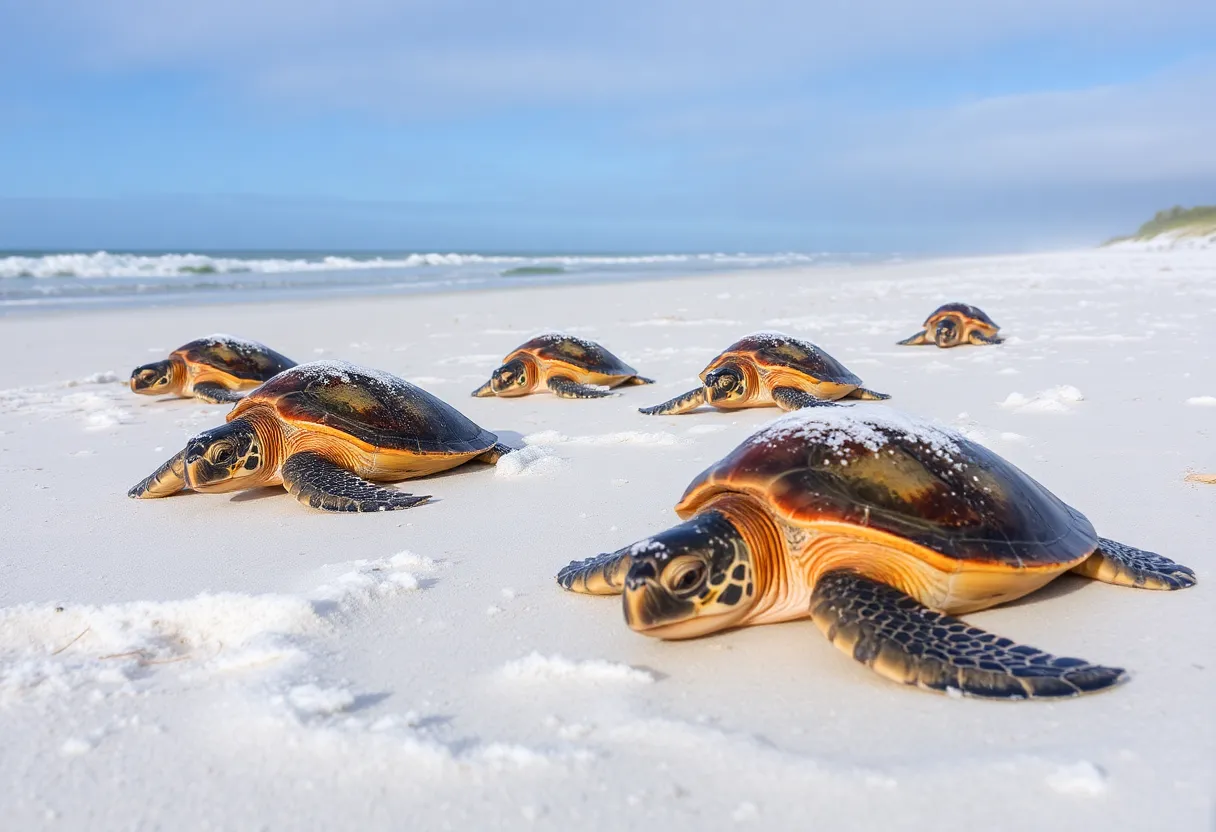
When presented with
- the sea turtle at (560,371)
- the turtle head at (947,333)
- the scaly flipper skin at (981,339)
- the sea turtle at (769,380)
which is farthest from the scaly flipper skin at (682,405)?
the scaly flipper skin at (981,339)

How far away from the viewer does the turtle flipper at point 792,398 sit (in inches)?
263

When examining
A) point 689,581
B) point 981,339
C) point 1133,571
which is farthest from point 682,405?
point 981,339

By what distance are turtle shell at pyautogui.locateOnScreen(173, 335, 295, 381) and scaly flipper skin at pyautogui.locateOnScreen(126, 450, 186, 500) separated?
4.13m

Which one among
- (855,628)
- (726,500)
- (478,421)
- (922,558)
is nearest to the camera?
(855,628)

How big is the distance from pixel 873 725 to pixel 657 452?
11.0 feet

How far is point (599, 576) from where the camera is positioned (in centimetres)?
298

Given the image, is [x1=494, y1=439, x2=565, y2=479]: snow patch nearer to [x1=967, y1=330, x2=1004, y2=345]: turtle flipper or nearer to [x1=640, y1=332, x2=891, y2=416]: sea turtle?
[x1=640, y1=332, x2=891, y2=416]: sea turtle

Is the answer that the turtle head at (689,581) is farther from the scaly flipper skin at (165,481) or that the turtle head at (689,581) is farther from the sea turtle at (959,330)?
the sea turtle at (959,330)

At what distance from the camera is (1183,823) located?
1.77 meters

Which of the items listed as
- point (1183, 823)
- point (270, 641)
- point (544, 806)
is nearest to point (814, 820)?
point (544, 806)

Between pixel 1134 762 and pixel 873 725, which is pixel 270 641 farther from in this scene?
pixel 1134 762

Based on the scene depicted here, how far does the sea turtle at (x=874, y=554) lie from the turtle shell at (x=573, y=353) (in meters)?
5.33

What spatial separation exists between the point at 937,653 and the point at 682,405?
14.9 feet

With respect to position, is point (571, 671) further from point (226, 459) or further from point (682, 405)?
point (682, 405)
